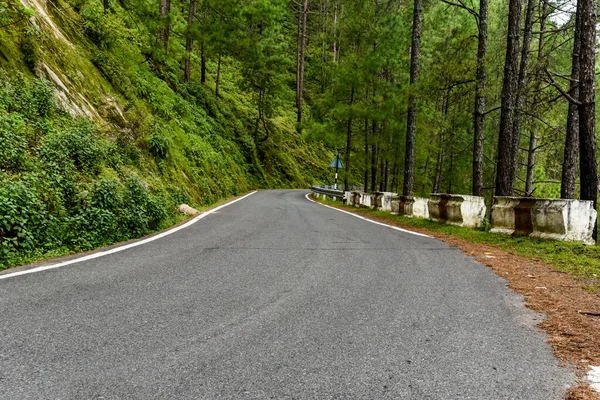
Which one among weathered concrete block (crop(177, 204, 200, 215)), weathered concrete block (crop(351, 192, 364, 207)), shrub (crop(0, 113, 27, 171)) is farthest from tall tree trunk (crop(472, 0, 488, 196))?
shrub (crop(0, 113, 27, 171))

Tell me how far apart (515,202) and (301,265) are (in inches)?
248

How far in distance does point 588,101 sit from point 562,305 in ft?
22.4

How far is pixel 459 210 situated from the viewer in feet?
38.5

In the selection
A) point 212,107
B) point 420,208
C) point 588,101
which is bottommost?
point 420,208

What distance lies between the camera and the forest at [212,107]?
7.52 meters

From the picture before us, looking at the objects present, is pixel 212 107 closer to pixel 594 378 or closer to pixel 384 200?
pixel 384 200

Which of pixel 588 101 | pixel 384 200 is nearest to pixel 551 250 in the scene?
pixel 588 101

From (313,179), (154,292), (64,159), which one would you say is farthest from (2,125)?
(313,179)

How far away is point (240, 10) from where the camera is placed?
24.8 m

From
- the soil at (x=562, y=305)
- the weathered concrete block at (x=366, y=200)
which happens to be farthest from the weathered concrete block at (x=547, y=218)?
the weathered concrete block at (x=366, y=200)

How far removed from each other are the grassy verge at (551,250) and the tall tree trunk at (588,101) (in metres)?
1.76

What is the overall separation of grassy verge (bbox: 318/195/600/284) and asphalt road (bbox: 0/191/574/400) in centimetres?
Answer: 156

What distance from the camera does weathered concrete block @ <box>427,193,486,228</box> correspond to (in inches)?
440

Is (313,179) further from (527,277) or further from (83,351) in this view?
(83,351)
